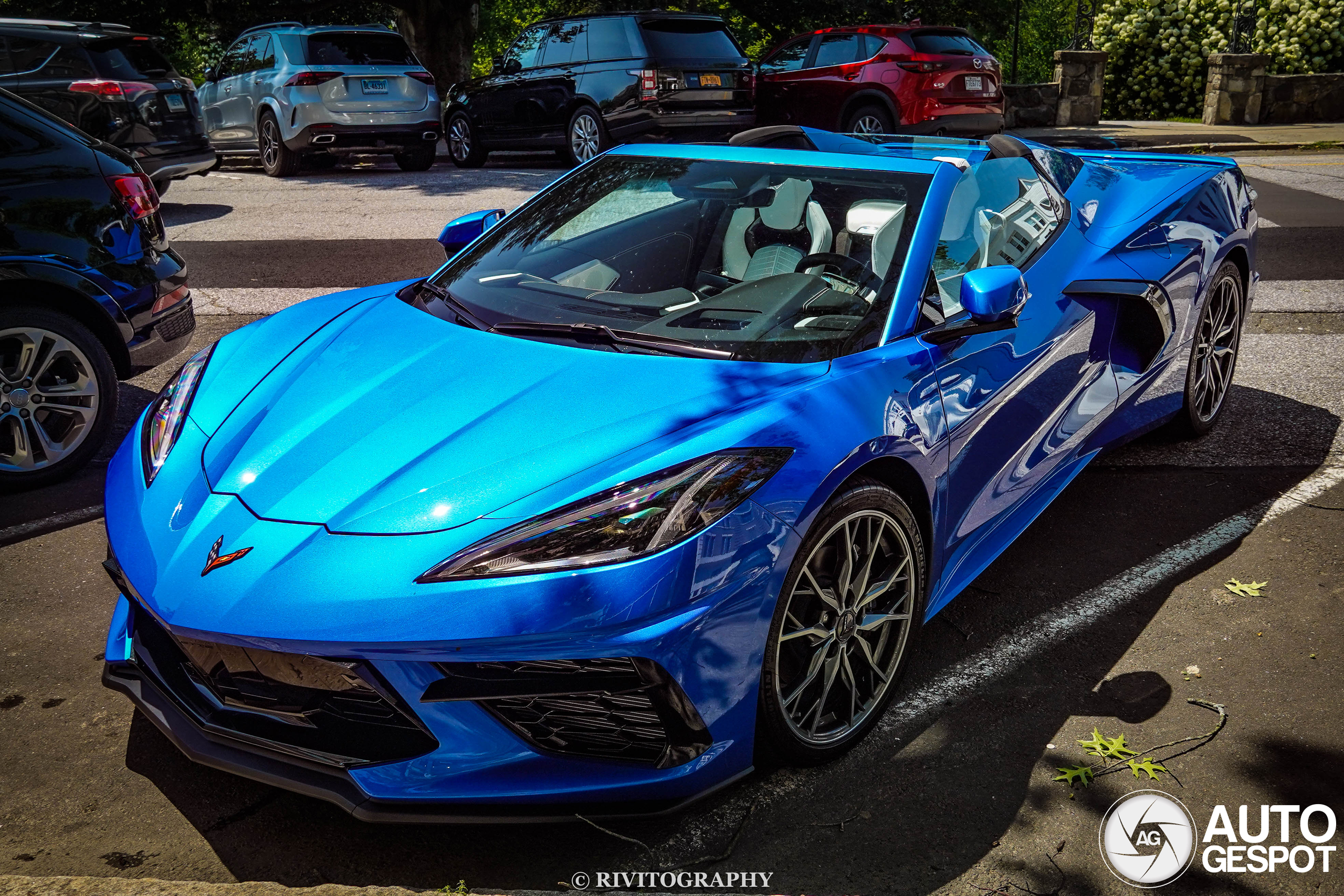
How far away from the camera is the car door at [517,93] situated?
1426 cm

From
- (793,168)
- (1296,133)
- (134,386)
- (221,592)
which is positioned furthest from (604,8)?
(221,592)

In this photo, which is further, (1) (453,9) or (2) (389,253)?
(1) (453,9)

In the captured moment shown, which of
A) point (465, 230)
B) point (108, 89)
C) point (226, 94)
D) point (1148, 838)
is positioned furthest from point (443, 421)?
point (226, 94)

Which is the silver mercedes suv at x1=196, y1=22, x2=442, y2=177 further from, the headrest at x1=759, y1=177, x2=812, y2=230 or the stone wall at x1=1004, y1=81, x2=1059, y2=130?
the headrest at x1=759, y1=177, x2=812, y2=230

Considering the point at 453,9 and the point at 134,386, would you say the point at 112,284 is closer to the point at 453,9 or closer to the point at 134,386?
the point at 134,386

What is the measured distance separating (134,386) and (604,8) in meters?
19.3

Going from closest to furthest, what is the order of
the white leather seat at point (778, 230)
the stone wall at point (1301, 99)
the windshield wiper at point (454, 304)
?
the windshield wiper at point (454, 304) < the white leather seat at point (778, 230) < the stone wall at point (1301, 99)

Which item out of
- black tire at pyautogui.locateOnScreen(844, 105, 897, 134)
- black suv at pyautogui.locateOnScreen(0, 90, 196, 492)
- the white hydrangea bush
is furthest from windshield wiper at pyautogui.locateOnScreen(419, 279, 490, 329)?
the white hydrangea bush

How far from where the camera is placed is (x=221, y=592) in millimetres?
2320

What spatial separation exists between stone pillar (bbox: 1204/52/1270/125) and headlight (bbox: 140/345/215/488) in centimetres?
2008

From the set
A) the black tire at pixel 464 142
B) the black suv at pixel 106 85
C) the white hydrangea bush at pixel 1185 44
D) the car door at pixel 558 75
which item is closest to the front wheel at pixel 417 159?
the black tire at pixel 464 142

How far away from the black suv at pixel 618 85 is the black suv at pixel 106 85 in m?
4.46

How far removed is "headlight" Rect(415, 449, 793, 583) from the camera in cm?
224

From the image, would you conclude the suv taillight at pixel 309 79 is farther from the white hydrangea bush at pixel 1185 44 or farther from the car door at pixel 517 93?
the white hydrangea bush at pixel 1185 44
